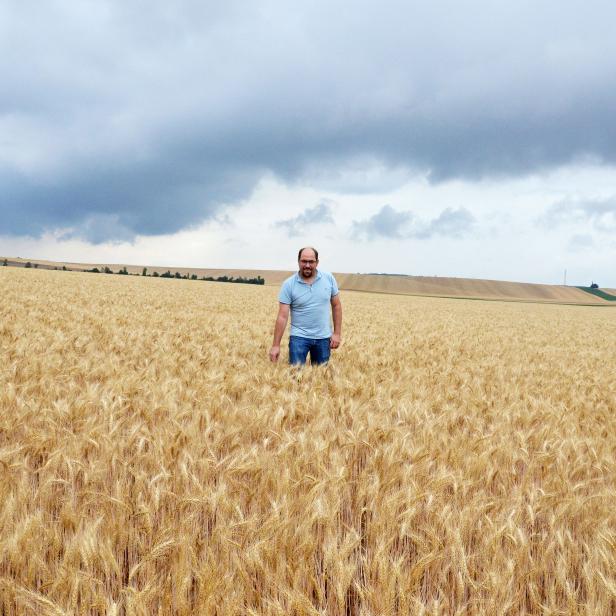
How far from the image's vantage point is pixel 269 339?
29.2ft

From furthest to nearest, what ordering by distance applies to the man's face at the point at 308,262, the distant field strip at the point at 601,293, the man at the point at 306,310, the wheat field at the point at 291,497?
the distant field strip at the point at 601,293, the man at the point at 306,310, the man's face at the point at 308,262, the wheat field at the point at 291,497

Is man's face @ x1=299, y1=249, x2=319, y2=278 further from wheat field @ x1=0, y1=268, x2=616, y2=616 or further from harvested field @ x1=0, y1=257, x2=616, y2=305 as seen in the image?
harvested field @ x1=0, y1=257, x2=616, y2=305

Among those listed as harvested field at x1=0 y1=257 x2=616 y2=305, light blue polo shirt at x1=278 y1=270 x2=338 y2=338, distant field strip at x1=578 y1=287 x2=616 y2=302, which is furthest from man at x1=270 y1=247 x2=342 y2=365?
distant field strip at x1=578 y1=287 x2=616 y2=302

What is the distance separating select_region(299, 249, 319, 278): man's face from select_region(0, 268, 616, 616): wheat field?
1424 millimetres

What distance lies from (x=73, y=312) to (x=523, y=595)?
11013 mm

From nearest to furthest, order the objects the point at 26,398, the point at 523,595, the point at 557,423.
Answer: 1. the point at 523,595
2. the point at 26,398
3. the point at 557,423

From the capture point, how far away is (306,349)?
19.2 ft

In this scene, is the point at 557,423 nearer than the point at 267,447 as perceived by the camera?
No

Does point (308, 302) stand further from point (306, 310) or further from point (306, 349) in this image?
point (306, 349)

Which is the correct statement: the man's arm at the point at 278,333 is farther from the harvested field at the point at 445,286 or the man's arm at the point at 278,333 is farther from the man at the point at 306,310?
the harvested field at the point at 445,286

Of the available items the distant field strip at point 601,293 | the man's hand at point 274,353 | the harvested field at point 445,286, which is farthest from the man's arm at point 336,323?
the distant field strip at point 601,293

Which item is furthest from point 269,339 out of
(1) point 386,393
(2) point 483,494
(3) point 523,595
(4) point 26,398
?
(3) point 523,595

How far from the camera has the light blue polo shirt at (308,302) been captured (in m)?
5.64

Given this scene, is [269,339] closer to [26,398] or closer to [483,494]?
[26,398]
